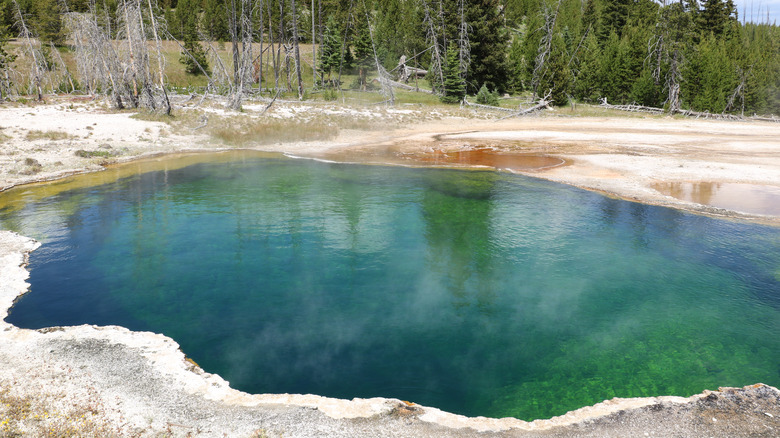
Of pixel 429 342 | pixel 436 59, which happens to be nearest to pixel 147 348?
pixel 429 342

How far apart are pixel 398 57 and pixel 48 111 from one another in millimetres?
47527

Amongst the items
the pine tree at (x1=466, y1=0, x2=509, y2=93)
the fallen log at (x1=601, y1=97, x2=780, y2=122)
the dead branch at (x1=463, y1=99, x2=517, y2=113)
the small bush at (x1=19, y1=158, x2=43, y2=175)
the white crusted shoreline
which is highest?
the pine tree at (x1=466, y1=0, x2=509, y2=93)

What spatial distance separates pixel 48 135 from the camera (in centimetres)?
2786

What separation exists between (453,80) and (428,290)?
4120 cm

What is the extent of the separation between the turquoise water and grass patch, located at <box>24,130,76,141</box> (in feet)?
37.2

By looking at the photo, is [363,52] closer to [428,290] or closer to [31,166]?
[31,166]

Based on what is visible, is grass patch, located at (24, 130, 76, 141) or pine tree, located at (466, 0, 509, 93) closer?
grass patch, located at (24, 130, 76, 141)

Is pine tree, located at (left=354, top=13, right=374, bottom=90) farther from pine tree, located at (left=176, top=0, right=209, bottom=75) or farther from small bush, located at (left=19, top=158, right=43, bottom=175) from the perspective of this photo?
small bush, located at (left=19, top=158, right=43, bottom=175)

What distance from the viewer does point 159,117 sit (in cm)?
3406

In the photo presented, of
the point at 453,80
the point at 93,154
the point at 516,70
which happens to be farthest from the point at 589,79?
the point at 93,154

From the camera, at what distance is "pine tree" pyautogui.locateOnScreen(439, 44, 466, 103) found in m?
49.4

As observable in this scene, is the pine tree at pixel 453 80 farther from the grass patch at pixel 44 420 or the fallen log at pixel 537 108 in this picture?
the grass patch at pixel 44 420

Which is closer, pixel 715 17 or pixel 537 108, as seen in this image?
pixel 537 108

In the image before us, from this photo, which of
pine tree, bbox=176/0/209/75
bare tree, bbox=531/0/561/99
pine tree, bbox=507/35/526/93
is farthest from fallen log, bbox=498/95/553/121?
pine tree, bbox=176/0/209/75
